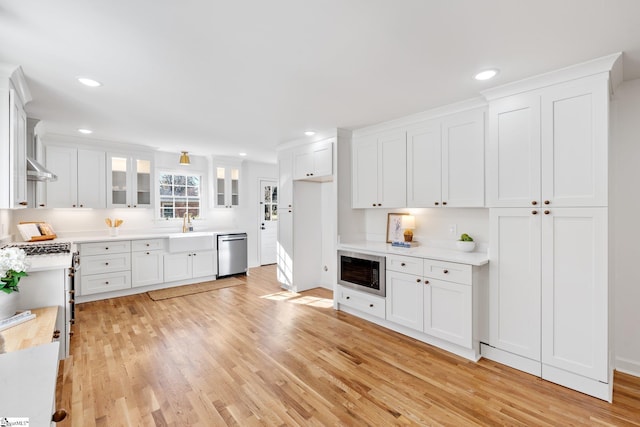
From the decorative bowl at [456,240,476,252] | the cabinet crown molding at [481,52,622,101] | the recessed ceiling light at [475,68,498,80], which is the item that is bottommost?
the decorative bowl at [456,240,476,252]

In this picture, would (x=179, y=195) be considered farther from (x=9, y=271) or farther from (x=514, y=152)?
(x=514, y=152)

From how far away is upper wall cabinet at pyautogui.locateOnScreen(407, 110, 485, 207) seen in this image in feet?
9.78

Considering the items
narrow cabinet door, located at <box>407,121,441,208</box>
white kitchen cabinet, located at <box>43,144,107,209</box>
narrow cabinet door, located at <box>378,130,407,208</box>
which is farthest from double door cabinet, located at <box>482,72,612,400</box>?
white kitchen cabinet, located at <box>43,144,107,209</box>

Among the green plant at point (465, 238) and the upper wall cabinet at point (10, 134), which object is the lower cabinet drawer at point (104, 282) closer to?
the upper wall cabinet at point (10, 134)

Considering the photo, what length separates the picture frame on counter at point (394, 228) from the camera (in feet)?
12.8

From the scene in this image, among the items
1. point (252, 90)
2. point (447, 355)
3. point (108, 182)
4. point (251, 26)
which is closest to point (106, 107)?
point (252, 90)

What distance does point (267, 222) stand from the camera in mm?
7176

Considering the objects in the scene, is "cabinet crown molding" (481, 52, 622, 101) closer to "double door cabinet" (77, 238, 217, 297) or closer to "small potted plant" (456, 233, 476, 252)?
"small potted plant" (456, 233, 476, 252)

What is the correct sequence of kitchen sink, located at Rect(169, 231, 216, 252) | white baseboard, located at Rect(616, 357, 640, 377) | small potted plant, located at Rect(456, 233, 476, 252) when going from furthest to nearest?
kitchen sink, located at Rect(169, 231, 216, 252) < small potted plant, located at Rect(456, 233, 476, 252) < white baseboard, located at Rect(616, 357, 640, 377)

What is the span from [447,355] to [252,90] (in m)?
3.16

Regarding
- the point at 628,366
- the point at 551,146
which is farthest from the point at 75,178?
the point at 628,366

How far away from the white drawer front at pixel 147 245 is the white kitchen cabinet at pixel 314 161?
2635mm

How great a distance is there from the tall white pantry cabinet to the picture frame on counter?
126 cm

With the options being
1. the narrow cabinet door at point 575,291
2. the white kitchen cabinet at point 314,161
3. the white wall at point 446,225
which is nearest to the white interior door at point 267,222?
the white kitchen cabinet at point 314,161
